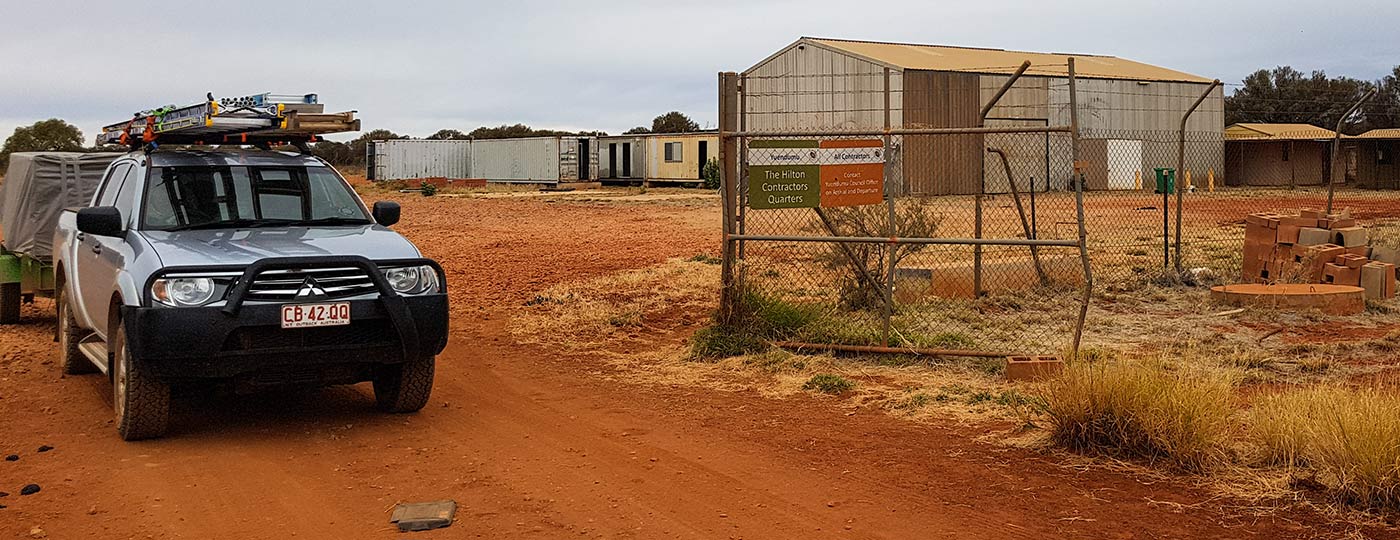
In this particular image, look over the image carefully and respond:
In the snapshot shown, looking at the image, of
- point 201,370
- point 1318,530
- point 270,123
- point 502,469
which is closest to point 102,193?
point 270,123

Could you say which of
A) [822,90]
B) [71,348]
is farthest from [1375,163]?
[71,348]

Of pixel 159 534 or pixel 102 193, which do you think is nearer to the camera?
pixel 159 534

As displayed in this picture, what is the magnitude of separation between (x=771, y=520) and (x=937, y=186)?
1629cm

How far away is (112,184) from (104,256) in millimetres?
1325

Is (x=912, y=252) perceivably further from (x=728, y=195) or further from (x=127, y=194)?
(x=127, y=194)

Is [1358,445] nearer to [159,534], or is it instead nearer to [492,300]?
A: [159,534]

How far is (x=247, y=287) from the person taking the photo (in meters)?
6.89

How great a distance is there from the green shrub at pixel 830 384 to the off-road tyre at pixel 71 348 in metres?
5.43

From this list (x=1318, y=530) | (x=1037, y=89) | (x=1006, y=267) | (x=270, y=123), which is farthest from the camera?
(x=1037, y=89)

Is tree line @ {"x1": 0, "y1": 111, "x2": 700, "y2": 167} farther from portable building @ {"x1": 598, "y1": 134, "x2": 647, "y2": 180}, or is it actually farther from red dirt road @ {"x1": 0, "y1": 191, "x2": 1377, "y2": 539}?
red dirt road @ {"x1": 0, "y1": 191, "x2": 1377, "y2": 539}

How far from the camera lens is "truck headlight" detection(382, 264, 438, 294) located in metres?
7.42

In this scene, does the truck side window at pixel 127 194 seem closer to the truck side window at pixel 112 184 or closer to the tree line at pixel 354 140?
the truck side window at pixel 112 184

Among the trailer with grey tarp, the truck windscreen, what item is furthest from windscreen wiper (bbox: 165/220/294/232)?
the trailer with grey tarp

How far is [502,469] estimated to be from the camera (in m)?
6.64
